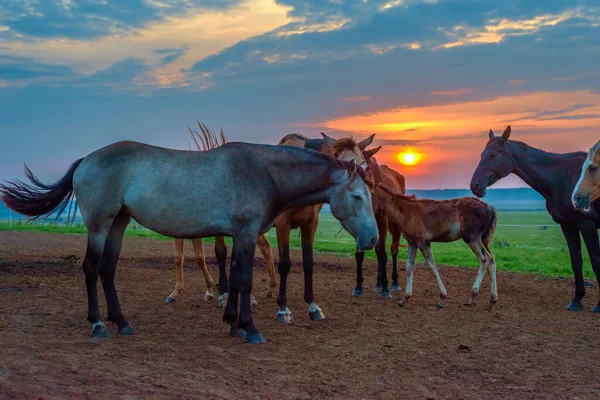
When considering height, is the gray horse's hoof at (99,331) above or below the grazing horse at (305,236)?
below

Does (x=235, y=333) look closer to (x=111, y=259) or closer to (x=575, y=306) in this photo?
(x=111, y=259)

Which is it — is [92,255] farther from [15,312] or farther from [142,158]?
[15,312]

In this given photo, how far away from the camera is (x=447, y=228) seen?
977 cm

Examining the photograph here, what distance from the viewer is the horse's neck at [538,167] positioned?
1039 centimetres

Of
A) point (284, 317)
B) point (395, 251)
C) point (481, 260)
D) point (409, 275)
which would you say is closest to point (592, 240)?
point (481, 260)

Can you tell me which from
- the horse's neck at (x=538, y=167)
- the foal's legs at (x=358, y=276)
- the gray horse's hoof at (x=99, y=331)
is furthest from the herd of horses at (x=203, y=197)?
the horse's neck at (x=538, y=167)

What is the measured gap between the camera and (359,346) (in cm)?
714

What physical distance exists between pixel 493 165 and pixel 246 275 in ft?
16.7

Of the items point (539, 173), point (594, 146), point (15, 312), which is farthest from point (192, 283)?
point (594, 146)

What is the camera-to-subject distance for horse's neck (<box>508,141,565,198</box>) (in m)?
10.4

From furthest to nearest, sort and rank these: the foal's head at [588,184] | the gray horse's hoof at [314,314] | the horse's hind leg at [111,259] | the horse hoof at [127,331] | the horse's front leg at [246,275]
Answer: the foal's head at [588,184], the gray horse's hoof at [314,314], the horse's hind leg at [111,259], the horse hoof at [127,331], the horse's front leg at [246,275]

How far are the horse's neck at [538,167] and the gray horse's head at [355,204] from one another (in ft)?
13.9

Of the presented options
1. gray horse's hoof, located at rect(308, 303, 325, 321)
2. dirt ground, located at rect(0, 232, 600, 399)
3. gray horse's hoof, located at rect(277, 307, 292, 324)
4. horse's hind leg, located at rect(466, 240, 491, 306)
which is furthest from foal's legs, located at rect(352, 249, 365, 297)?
gray horse's hoof, located at rect(277, 307, 292, 324)

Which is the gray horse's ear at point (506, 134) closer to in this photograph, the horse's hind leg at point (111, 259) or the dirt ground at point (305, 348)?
the dirt ground at point (305, 348)
